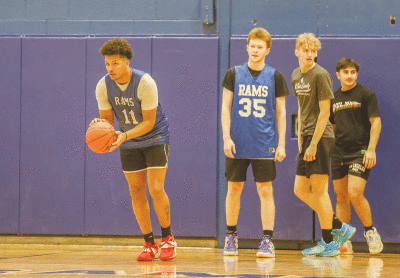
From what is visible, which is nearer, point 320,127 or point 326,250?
point 320,127

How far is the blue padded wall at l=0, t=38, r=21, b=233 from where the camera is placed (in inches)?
199

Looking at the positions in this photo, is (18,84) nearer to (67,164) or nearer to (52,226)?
(67,164)

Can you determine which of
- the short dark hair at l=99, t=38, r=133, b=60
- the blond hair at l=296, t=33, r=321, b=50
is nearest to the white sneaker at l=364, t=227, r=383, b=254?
the blond hair at l=296, t=33, r=321, b=50

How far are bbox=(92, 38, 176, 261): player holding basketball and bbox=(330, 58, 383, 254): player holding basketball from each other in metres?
1.74

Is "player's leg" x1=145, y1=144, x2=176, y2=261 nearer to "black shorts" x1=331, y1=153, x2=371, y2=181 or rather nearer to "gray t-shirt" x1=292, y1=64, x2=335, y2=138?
"gray t-shirt" x1=292, y1=64, x2=335, y2=138

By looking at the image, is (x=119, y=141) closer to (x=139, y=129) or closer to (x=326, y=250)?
(x=139, y=129)

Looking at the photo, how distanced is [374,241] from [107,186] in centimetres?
257

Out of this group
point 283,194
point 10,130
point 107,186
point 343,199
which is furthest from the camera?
point 10,130

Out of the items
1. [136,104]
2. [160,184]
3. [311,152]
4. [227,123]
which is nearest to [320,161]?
[311,152]

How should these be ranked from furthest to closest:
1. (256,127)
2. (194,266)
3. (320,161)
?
(320,161) → (256,127) → (194,266)

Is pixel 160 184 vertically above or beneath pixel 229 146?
beneath

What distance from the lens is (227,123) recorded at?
3.94 metres

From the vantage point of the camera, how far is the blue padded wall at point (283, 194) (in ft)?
15.9

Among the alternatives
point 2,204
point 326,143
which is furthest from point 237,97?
point 2,204
